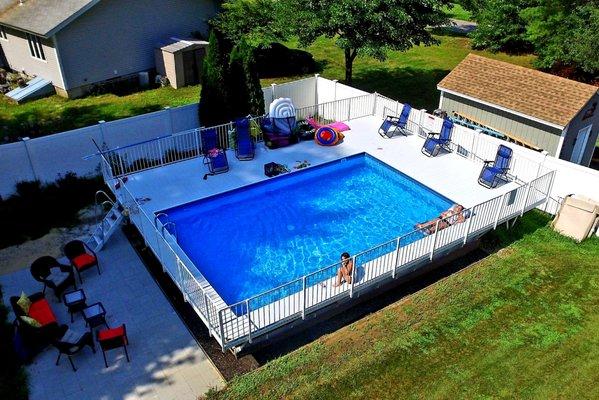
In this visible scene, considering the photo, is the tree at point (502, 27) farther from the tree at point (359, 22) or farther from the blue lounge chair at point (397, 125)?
the blue lounge chair at point (397, 125)

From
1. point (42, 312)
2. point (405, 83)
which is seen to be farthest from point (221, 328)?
point (405, 83)

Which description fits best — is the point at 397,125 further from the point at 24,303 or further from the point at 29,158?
the point at 24,303

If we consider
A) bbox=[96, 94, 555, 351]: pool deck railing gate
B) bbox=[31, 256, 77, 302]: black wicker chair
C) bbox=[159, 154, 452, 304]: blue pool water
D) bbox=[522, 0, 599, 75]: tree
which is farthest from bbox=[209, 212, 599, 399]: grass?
bbox=[522, 0, 599, 75]: tree

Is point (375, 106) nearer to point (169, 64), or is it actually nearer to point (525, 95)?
point (525, 95)

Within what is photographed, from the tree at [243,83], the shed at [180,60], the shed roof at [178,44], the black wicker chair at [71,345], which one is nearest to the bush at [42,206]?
the black wicker chair at [71,345]

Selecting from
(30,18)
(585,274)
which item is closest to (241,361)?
(585,274)
